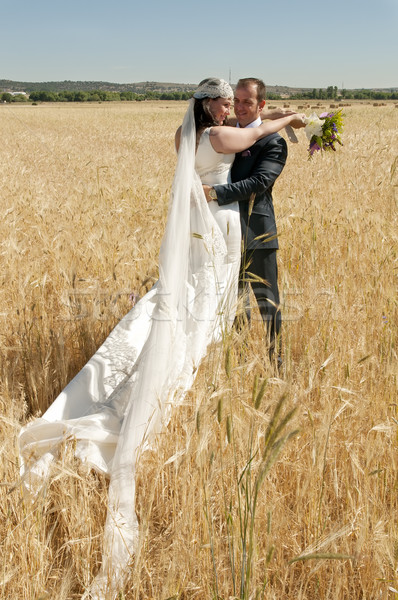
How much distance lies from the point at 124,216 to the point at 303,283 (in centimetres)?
227

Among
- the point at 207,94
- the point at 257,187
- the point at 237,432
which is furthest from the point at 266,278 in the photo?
the point at 237,432

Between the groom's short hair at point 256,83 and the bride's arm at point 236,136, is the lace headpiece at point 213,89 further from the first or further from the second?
the groom's short hair at point 256,83

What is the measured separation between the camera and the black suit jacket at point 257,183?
8.86 ft

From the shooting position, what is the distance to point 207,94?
96.7 inches

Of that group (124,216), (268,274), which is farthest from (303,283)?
(124,216)

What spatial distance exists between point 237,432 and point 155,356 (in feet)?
2.32

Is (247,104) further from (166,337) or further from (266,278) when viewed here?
(166,337)

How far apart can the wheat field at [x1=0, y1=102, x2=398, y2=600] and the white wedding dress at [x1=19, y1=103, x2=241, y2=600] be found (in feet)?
0.28

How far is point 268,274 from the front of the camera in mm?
2994

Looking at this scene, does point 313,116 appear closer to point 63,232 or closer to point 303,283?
point 303,283

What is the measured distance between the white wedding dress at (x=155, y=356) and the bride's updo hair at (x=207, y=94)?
54mm

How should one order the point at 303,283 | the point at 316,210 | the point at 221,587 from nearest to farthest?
1. the point at 221,587
2. the point at 303,283
3. the point at 316,210

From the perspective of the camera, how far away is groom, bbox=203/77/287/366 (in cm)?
271

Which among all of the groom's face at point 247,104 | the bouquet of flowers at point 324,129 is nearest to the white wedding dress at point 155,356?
the groom's face at point 247,104
